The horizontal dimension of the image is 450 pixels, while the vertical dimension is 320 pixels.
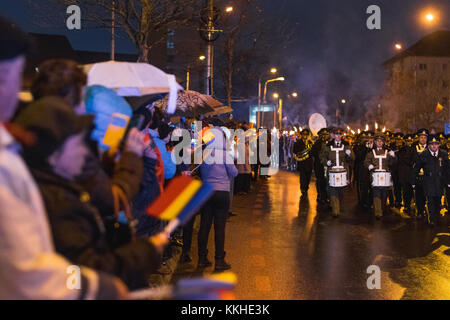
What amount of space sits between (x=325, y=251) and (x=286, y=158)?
24.4 m

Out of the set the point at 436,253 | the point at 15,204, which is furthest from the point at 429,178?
the point at 15,204

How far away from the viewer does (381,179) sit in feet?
40.4

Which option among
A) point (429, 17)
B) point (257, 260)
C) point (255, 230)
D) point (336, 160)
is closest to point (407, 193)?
point (336, 160)

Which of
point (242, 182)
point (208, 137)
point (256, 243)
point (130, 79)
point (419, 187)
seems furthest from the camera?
point (242, 182)

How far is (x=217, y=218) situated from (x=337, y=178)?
565 cm

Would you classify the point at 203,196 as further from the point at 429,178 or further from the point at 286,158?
the point at 286,158

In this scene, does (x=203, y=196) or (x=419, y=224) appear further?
(x=419, y=224)

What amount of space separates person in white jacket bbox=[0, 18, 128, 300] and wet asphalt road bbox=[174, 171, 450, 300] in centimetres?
431

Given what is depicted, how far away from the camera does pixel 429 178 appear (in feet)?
38.0

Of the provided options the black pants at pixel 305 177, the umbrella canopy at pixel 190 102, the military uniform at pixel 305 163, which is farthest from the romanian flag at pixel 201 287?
the black pants at pixel 305 177

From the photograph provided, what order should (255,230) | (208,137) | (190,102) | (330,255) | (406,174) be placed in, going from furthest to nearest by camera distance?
(406,174) < (190,102) < (255,230) < (330,255) < (208,137)

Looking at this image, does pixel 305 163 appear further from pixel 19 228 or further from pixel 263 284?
pixel 19 228

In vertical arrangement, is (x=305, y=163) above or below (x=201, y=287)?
below

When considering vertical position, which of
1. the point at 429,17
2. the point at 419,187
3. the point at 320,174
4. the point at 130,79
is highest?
the point at 429,17
